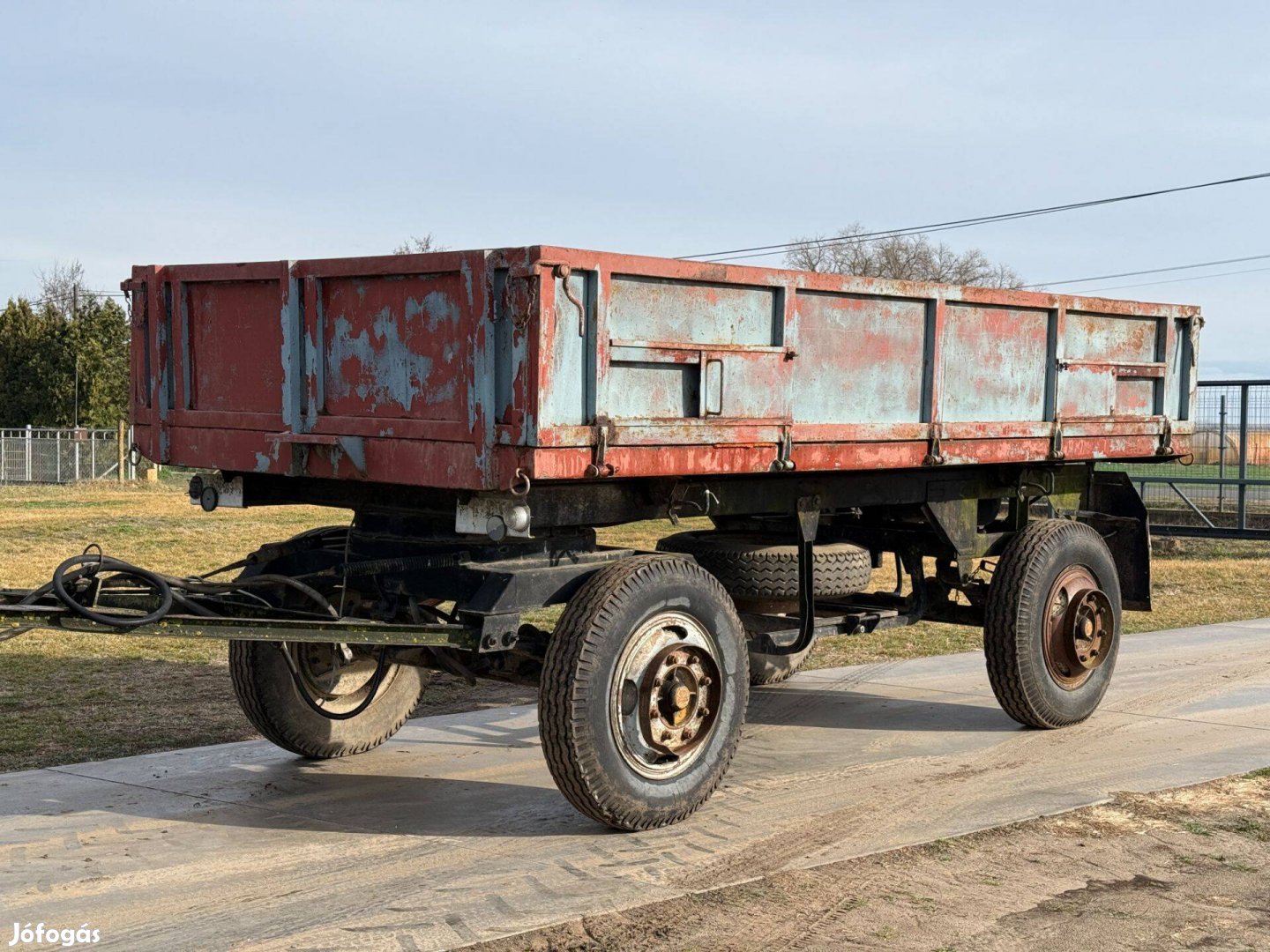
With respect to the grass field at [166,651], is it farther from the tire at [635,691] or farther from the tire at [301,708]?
the tire at [635,691]

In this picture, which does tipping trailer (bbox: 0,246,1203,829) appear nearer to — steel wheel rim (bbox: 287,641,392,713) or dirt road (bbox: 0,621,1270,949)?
steel wheel rim (bbox: 287,641,392,713)

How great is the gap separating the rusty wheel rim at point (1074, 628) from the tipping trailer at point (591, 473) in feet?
0.07

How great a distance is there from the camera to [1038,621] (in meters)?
7.41

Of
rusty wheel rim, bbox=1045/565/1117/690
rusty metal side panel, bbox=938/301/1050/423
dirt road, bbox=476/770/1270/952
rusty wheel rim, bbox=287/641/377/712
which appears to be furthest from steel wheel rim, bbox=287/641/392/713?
rusty wheel rim, bbox=1045/565/1117/690

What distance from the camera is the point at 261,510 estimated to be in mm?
25328

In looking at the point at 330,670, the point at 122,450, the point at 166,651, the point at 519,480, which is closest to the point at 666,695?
the point at 519,480

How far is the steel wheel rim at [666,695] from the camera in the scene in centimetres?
560

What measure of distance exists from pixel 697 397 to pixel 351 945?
91.4 inches

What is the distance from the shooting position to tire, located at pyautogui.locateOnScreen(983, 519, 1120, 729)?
7352mm

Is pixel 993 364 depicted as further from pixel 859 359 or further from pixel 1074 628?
pixel 1074 628

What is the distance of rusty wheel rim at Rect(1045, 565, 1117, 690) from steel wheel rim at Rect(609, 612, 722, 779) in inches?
92.1

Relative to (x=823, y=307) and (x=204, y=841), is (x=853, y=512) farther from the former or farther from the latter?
(x=204, y=841)

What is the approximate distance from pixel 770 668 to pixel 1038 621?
184 cm

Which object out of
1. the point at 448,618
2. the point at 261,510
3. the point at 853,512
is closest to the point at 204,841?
the point at 448,618
